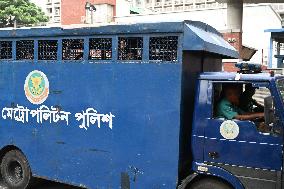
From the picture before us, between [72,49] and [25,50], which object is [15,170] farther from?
[72,49]

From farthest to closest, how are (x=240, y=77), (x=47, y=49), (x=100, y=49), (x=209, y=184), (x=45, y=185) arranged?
(x=45, y=185) < (x=47, y=49) < (x=100, y=49) < (x=209, y=184) < (x=240, y=77)

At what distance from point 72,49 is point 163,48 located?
5.92ft

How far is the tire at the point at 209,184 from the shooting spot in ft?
17.4

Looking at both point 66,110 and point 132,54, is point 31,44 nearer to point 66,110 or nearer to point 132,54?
point 66,110

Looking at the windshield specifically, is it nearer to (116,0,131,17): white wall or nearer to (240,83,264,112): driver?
(240,83,264,112): driver

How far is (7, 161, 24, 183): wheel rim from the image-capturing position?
7.40 m

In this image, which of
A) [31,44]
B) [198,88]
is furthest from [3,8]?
[198,88]

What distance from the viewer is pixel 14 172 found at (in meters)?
7.52

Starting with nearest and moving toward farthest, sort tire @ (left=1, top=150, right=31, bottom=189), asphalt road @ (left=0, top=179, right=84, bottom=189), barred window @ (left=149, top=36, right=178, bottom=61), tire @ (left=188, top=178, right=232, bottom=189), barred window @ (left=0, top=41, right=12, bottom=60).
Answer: tire @ (left=188, top=178, right=232, bottom=189) < barred window @ (left=149, top=36, right=178, bottom=61) < tire @ (left=1, top=150, right=31, bottom=189) < barred window @ (left=0, top=41, right=12, bottom=60) < asphalt road @ (left=0, top=179, right=84, bottom=189)

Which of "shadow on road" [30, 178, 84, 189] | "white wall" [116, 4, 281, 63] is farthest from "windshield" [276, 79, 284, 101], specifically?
"white wall" [116, 4, 281, 63]

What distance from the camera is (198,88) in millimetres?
5469

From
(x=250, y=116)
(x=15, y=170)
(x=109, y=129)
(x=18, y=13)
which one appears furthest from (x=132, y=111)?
(x=18, y=13)

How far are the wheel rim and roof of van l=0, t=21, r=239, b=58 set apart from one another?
2.51 metres

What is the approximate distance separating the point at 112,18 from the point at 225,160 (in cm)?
4027
